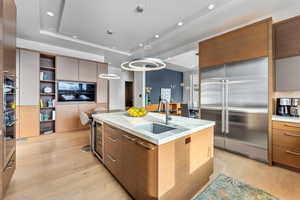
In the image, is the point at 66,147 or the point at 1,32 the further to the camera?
the point at 66,147

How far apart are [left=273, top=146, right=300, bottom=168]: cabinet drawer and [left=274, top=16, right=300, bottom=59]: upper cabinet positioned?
1.68 metres

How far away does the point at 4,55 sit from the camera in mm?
1391

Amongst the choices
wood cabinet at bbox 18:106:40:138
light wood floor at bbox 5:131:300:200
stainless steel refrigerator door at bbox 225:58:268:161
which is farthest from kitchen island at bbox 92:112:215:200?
wood cabinet at bbox 18:106:40:138

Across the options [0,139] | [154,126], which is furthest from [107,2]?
[0,139]

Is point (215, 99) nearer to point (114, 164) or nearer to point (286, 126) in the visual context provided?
point (286, 126)

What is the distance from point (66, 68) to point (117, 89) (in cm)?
364

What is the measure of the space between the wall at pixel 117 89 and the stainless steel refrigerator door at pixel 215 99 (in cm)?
554

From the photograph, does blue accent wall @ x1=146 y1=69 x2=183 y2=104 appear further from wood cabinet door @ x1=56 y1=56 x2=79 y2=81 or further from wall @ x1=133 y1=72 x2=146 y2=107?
wood cabinet door @ x1=56 y1=56 x2=79 y2=81

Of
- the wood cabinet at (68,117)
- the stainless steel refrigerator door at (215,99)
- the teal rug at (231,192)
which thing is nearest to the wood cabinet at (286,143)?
the stainless steel refrigerator door at (215,99)

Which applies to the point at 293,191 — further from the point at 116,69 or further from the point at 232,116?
the point at 116,69

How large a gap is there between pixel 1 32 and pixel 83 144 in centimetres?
264

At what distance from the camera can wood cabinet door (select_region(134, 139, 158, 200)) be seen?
1.11 metres

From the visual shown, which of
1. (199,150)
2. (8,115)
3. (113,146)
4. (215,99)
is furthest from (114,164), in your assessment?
(215,99)

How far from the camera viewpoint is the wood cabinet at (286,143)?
79.0 inches
